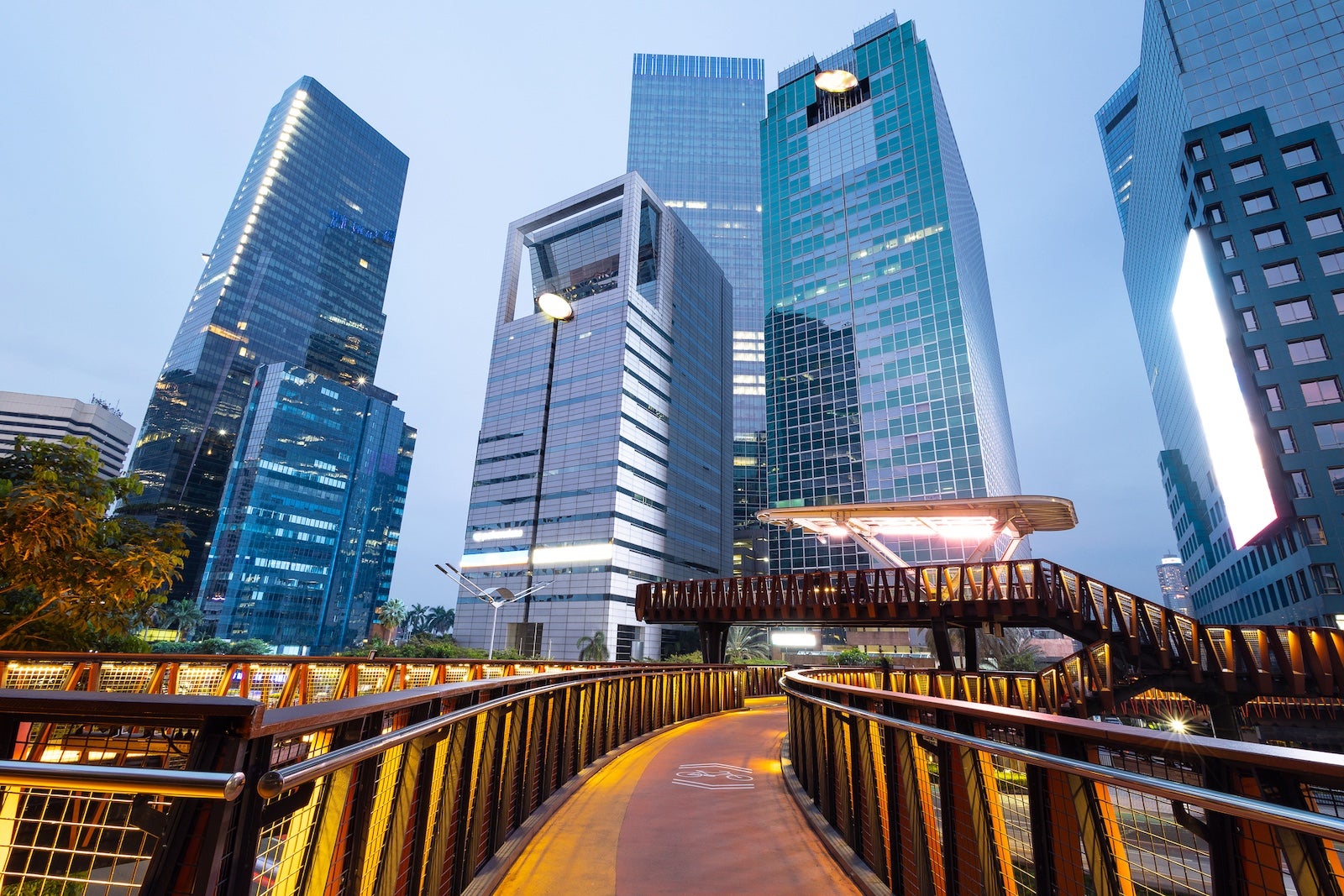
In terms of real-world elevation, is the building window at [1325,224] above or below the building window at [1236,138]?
below

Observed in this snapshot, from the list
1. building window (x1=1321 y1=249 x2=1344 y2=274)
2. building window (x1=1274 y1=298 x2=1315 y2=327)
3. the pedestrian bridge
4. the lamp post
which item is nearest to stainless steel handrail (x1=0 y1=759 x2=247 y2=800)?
the pedestrian bridge

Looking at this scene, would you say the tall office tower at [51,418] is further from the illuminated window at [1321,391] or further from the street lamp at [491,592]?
the illuminated window at [1321,391]

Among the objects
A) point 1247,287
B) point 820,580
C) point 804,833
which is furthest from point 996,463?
point 804,833

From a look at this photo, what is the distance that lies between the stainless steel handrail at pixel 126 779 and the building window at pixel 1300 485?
188 ft

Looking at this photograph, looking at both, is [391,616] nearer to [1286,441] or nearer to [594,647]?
[594,647]

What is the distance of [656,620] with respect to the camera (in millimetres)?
34250

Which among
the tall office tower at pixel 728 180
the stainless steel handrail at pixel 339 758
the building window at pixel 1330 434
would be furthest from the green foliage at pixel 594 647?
the stainless steel handrail at pixel 339 758

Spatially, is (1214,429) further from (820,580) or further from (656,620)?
(656,620)

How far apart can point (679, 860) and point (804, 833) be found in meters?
1.57

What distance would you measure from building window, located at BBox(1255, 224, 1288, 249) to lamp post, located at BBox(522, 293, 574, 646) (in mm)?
57860

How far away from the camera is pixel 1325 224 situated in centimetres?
4494

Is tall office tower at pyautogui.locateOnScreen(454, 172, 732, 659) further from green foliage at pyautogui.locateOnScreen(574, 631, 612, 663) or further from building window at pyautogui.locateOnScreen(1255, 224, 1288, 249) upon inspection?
building window at pyautogui.locateOnScreen(1255, 224, 1288, 249)

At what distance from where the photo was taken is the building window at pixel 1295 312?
1708 inches

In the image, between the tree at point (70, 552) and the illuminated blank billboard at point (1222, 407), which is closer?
the tree at point (70, 552)
